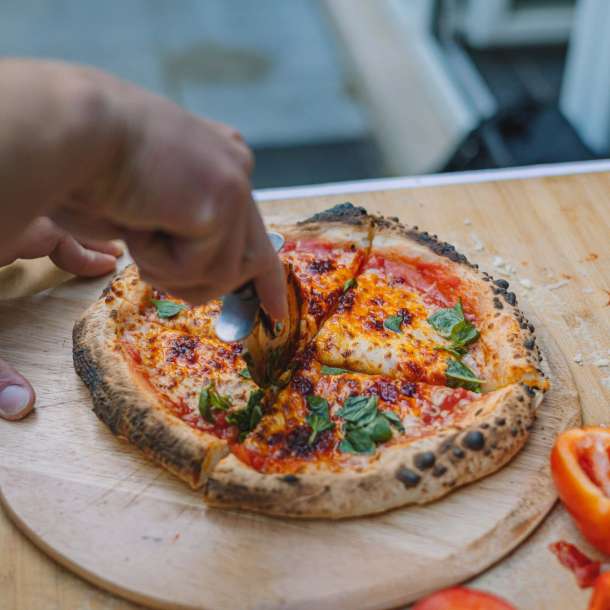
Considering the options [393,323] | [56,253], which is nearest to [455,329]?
[393,323]

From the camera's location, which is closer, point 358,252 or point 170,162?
point 170,162

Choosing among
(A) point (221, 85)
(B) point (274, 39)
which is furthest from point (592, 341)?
(B) point (274, 39)

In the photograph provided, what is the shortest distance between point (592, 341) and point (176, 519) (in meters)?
1.61

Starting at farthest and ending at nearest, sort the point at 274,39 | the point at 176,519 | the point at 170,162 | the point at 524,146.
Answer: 1. the point at 274,39
2. the point at 524,146
3. the point at 176,519
4. the point at 170,162

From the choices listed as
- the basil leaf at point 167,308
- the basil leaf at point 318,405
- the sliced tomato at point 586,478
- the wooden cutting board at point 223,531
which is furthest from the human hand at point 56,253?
the sliced tomato at point 586,478

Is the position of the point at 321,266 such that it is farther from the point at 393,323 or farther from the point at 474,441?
the point at 474,441

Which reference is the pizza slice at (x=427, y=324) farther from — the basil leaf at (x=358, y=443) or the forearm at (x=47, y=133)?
the forearm at (x=47, y=133)

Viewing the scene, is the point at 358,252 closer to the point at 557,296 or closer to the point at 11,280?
the point at 557,296

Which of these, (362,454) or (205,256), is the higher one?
(205,256)

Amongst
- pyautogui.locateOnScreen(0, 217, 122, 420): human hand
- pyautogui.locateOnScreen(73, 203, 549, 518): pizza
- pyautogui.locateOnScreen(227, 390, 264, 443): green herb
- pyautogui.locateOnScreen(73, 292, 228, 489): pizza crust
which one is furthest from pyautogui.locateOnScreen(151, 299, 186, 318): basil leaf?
pyautogui.locateOnScreen(227, 390, 264, 443): green herb

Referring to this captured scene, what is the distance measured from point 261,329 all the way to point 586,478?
1028 mm

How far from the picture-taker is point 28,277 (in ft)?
10.4

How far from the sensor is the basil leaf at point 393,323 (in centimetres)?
285

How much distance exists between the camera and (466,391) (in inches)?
104
